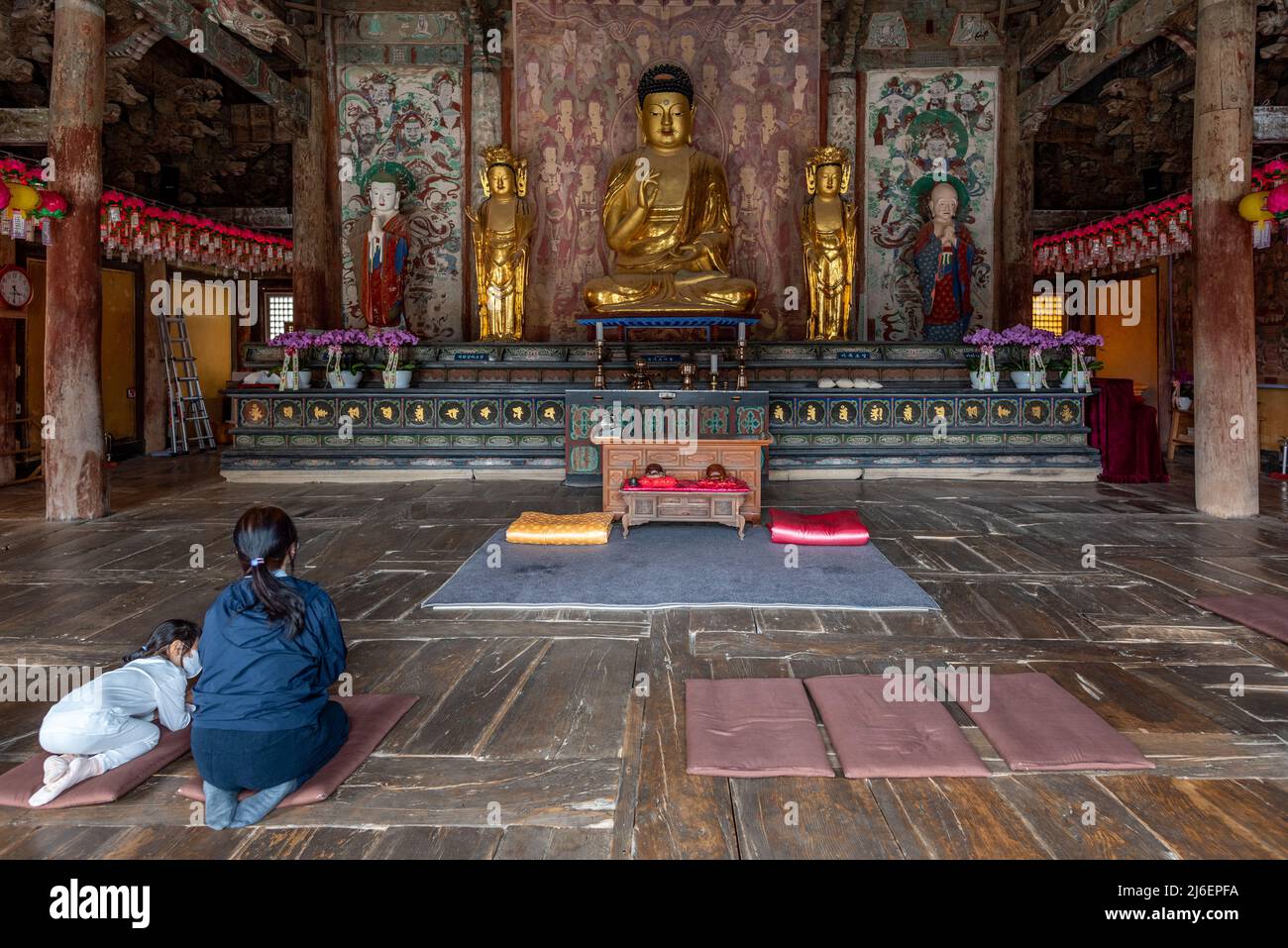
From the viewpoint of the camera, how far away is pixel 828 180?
828 centimetres

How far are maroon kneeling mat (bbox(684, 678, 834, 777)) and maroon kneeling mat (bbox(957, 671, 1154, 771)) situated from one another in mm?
441

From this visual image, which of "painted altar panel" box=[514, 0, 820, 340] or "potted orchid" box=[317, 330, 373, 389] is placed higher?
"painted altar panel" box=[514, 0, 820, 340]

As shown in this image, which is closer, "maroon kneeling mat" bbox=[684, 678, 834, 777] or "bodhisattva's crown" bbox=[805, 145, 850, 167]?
"maroon kneeling mat" bbox=[684, 678, 834, 777]

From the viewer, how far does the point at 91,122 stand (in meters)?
5.23

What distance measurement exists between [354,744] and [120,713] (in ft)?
1.71

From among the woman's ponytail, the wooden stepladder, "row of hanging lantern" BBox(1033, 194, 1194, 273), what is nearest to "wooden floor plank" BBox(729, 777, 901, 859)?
the woman's ponytail

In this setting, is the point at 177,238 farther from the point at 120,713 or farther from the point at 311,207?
the point at 120,713

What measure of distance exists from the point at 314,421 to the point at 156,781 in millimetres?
5690

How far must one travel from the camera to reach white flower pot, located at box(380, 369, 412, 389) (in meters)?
7.45

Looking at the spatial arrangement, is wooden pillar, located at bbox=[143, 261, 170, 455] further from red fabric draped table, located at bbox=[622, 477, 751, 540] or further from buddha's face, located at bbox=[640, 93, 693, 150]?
red fabric draped table, located at bbox=[622, 477, 751, 540]

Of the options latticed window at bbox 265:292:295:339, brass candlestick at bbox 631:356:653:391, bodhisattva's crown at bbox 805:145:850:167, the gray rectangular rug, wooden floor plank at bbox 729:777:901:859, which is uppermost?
bodhisattva's crown at bbox 805:145:850:167

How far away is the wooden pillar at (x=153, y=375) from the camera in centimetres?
984

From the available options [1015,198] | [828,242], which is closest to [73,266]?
[828,242]

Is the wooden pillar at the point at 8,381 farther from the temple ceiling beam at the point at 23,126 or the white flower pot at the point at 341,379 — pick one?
the white flower pot at the point at 341,379
